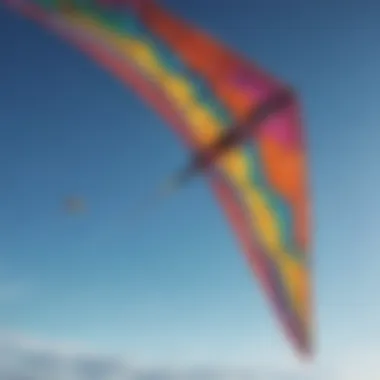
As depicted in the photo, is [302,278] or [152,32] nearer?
[302,278]

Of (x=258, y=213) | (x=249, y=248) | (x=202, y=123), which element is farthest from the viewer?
(x=202, y=123)

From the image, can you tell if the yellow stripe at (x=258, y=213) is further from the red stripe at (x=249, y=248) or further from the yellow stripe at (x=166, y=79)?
the yellow stripe at (x=166, y=79)

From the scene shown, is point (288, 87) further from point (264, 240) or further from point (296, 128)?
point (264, 240)

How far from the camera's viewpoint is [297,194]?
952 centimetres

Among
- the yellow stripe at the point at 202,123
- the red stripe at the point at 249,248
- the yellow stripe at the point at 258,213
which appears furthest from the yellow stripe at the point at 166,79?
the red stripe at the point at 249,248

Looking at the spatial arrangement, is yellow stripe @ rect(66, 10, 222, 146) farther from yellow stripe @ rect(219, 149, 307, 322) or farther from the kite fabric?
yellow stripe @ rect(219, 149, 307, 322)

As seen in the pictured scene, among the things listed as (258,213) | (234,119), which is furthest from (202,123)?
(258,213)

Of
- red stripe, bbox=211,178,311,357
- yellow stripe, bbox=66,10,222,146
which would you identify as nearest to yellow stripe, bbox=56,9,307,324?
yellow stripe, bbox=66,10,222,146

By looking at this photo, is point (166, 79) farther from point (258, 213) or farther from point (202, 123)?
point (258, 213)

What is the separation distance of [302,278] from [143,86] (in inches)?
200

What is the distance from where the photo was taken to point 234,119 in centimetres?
1027

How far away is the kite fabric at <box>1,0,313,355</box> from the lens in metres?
9.36

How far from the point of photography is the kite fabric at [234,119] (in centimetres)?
936

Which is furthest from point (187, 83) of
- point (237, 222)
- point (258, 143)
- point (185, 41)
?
point (237, 222)
